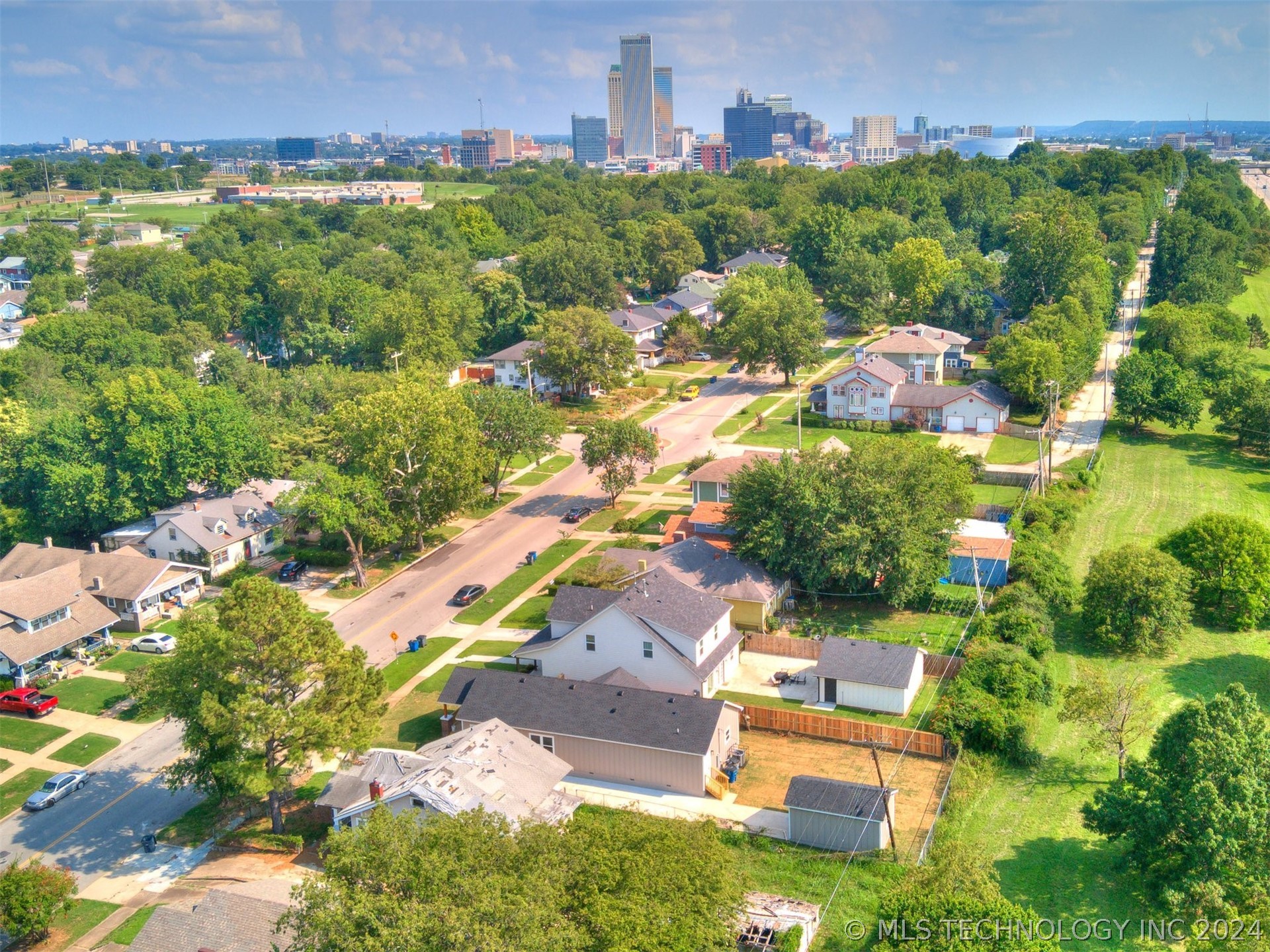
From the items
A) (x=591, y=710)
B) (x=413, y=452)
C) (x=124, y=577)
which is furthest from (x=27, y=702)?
(x=591, y=710)

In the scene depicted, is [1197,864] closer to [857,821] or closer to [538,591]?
[857,821]

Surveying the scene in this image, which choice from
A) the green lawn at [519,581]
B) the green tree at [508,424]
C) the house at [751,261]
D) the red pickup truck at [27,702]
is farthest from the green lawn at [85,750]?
the house at [751,261]

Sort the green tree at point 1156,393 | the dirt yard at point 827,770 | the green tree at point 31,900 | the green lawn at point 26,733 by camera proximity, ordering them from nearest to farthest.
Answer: the green tree at point 31,900, the dirt yard at point 827,770, the green lawn at point 26,733, the green tree at point 1156,393

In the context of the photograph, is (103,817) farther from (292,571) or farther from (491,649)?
(292,571)

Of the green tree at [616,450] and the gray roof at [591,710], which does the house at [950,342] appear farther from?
the gray roof at [591,710]

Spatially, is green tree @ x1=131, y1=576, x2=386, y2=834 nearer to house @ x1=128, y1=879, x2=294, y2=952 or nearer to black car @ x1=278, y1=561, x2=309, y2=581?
house @ x1=128, y1=879, x2=294, y2=952

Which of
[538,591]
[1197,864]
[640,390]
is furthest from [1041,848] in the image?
[640,390]

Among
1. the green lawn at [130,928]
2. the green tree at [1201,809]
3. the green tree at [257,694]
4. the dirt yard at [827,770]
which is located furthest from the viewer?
the dirt yard at [827,770]

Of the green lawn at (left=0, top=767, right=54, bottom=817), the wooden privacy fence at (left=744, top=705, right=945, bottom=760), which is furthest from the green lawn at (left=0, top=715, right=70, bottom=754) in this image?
the wooden privacy fence at (left=744, top=705, right=945, bottom=760)
